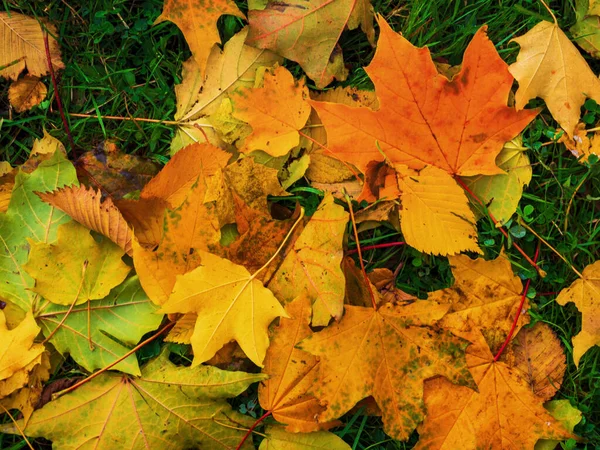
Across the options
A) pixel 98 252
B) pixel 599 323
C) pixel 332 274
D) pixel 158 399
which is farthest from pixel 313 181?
pixel 599 323

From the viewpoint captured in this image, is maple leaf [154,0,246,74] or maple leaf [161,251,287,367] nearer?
maple leaf [161,251,287,367]

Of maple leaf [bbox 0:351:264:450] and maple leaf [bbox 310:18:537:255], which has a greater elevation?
maple leaf [bbox 310:18:537:255]

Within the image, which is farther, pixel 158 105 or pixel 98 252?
pixel 158 105

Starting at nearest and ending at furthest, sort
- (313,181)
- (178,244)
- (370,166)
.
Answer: (178,244)
(370,166)
(313,181)

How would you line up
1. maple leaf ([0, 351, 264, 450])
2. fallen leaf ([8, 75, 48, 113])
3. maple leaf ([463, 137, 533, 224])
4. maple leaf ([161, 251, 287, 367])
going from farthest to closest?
fallen leaf ([8, 75, 48, 113]), maple leaf ([463, 137, 533, 224]), maple leaf ([0, 351, 264, 450]), maple leaf ([161, 251, 287, 367])

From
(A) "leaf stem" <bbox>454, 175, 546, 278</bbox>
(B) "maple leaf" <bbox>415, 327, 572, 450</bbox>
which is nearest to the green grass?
(A) "leaf stem" <bbox>454, 175, 546, 278</bbox>

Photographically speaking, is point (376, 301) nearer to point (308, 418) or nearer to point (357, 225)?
point (357, 225)

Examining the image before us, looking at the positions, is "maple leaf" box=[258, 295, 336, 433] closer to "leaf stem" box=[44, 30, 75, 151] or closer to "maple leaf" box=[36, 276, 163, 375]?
"maple leaf" box=[36, 276, 163, 375]

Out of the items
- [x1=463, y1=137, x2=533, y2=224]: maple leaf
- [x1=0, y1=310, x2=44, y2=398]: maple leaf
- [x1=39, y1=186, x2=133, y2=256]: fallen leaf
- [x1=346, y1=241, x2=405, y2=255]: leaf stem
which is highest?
[x1=463, y1=137, x2=533, y2=224]: maple leaf
